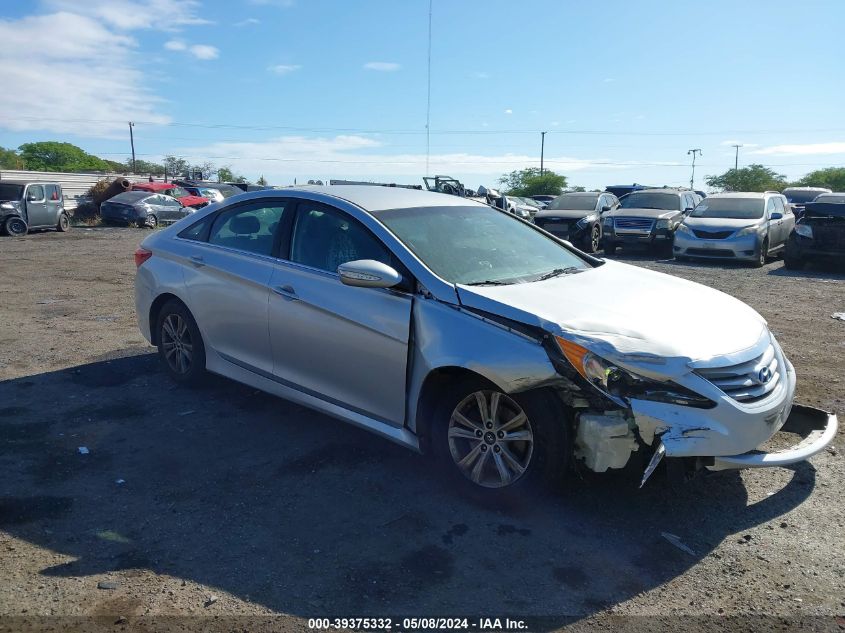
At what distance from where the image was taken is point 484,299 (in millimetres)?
3791

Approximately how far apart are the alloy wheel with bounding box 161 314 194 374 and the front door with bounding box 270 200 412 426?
1.22 metres

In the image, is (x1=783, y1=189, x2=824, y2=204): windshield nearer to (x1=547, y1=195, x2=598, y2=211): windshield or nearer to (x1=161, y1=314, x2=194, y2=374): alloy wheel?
(x1=547, y1=195, x2=598, y2=211): windshield

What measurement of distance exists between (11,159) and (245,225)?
371ft

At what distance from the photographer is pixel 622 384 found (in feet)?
11.3

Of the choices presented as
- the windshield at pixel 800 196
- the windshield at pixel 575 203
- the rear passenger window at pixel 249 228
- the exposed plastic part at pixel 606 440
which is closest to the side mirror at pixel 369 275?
the rear passenger window at pixel 249 228

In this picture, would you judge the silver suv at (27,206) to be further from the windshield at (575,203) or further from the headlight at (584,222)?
the headlight at (584,222)

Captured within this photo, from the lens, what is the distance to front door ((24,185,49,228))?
22.8 m

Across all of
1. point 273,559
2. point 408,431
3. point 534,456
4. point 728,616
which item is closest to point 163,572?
point 273,559

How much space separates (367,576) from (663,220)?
16.0 metres

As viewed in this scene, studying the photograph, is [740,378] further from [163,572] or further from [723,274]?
[723,274]

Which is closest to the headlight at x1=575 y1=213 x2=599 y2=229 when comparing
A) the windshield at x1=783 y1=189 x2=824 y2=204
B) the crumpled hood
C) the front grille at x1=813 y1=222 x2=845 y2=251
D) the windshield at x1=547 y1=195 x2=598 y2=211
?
the windshield at x1=547 y1=195 x2=598 y2=211

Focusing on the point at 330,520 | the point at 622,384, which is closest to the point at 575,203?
the point at 622,384

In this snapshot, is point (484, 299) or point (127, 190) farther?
point (127, 190)

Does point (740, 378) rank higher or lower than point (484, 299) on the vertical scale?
lower
